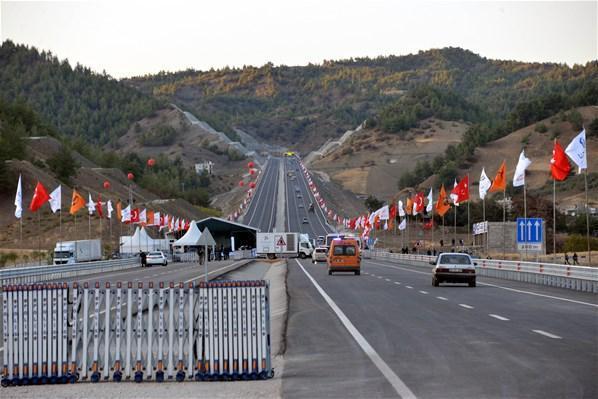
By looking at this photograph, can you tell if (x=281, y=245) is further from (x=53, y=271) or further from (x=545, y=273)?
(x=545, y=273)

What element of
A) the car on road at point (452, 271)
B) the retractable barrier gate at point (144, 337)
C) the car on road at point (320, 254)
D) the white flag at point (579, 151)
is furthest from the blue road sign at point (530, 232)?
the retractable barrier gate at point (144, 337)

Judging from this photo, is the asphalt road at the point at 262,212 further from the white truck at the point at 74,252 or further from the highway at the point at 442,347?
the highway at the point at 442,347

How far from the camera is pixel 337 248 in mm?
56406

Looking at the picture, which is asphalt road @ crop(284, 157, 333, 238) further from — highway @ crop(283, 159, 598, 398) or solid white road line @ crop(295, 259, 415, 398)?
solid white road line @ crop(295, 259, 415, 398)

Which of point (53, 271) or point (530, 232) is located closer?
point (530, 232)

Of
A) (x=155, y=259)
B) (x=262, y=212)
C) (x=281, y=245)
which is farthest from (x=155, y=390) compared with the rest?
(x=262, y=212)

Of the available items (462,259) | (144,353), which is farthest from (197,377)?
(462,259)

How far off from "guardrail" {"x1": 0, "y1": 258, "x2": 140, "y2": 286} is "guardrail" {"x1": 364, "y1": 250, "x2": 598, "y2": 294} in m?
22.1

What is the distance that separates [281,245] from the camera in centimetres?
10488

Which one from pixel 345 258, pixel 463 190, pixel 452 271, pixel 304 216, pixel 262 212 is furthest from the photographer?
pixel 262 212

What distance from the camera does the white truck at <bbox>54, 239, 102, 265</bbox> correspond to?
248ft

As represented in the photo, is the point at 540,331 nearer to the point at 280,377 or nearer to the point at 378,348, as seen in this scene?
the point at 378,348

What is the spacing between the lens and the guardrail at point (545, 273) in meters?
39.4

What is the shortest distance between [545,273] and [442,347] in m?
29.5
